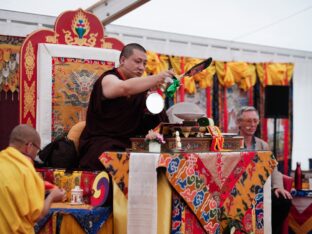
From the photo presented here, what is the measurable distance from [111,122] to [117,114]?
68mm

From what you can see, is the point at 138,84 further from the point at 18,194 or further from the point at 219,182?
the point at 18,194

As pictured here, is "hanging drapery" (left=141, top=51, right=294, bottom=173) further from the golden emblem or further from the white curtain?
the golden emblem

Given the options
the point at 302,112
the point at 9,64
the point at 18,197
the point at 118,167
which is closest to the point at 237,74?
the point at 302,112

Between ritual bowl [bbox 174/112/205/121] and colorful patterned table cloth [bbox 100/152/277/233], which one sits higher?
ritual bowl [bbox 174/112/205/121]

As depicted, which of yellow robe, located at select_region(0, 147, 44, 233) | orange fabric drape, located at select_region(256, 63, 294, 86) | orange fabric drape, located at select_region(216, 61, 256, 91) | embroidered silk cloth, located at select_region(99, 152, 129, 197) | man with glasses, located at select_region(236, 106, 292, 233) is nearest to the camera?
yellow robe, located at select_region(0, 147, 44, 233)

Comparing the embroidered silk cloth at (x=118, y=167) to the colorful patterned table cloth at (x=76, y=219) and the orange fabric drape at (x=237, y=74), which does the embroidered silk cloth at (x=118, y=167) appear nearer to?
the colorful patterned table cloth at (x=76, y=219)

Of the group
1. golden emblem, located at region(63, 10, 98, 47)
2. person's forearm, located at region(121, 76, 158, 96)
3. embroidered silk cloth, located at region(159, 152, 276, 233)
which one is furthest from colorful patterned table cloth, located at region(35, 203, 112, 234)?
golden emblem, located at region(63, 10, 98, 47)

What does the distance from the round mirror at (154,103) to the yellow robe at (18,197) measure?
1085 mm

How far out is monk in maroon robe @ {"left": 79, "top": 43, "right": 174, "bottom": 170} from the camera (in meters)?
3.37

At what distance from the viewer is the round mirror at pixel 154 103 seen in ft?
10.8

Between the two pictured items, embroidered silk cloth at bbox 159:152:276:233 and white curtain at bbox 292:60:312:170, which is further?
white curtain at bbox 292:60:312:170

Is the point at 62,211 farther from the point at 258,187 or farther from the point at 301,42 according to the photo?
the point at 301,42

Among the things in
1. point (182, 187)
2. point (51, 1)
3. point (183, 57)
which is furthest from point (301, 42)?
point (182, 187)

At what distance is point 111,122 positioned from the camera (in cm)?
350
